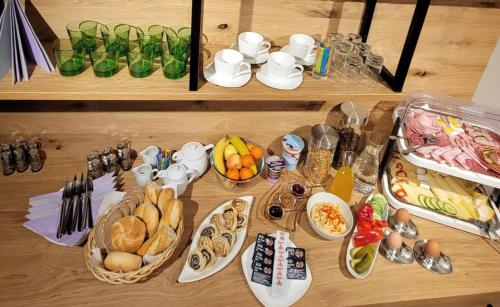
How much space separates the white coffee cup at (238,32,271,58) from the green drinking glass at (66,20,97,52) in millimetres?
444

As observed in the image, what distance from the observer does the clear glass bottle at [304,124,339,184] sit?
1.42 meters

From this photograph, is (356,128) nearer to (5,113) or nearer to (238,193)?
(238,193)

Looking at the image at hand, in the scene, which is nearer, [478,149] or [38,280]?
[38,280]

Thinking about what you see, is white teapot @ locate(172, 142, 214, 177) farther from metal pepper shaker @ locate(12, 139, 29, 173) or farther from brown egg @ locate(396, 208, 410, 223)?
brown egg @ locate(396, 208, 410, 223)

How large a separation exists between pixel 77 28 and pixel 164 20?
264 millimetres

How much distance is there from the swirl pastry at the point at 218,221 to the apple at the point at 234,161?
19 centimetres

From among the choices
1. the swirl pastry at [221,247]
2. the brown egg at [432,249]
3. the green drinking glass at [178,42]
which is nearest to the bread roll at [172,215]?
the swirl pastry at [221,247]

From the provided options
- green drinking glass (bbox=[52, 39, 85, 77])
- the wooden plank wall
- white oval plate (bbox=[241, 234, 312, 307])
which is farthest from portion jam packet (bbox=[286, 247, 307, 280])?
green drinking glass (bbox=[52, 39, 85, 77])

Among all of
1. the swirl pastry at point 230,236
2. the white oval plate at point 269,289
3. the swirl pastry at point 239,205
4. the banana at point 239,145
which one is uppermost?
the banana at point 239,145

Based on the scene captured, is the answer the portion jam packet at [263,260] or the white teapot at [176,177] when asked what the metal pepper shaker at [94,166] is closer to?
the white teapot at [176,177]

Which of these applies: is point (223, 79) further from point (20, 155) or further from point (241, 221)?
point (20, 155)

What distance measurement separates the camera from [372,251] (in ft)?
4.02

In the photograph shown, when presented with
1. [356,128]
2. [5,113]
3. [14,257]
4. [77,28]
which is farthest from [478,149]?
[5,113]

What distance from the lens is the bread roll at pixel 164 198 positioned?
122 cm
